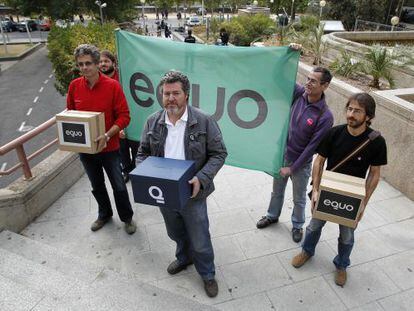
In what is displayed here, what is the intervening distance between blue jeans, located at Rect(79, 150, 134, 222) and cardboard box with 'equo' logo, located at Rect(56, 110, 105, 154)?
0.28m

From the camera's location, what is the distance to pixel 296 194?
3.70 m

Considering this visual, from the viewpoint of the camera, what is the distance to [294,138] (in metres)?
3.45

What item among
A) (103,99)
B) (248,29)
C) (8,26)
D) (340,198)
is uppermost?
(103,99)

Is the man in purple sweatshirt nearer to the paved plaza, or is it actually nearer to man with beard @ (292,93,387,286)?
man with beard @ (292,93,387,286)

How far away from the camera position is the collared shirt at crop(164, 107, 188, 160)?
106 inches

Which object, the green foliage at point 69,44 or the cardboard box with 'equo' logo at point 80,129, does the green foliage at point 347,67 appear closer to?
the green foliage at point 69,44

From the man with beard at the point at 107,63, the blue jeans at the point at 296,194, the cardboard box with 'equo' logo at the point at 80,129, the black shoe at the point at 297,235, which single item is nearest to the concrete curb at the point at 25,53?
the man with beard at the point at 107,63

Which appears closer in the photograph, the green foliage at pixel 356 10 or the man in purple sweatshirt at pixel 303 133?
the man in purple sweatshirt at pixel 303 133

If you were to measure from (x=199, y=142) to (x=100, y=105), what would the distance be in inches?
51.6

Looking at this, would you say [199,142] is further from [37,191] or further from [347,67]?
[347,67]

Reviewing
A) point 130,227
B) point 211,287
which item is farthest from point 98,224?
point 211,287

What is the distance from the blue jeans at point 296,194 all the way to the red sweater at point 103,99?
184 cm

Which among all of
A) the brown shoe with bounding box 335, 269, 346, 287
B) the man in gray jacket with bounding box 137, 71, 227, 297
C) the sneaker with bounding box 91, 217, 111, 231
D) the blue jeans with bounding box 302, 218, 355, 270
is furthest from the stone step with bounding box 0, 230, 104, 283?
the brown shoe with bounding box 335, 269, 346, 287

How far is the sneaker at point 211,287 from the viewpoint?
10.3ft
